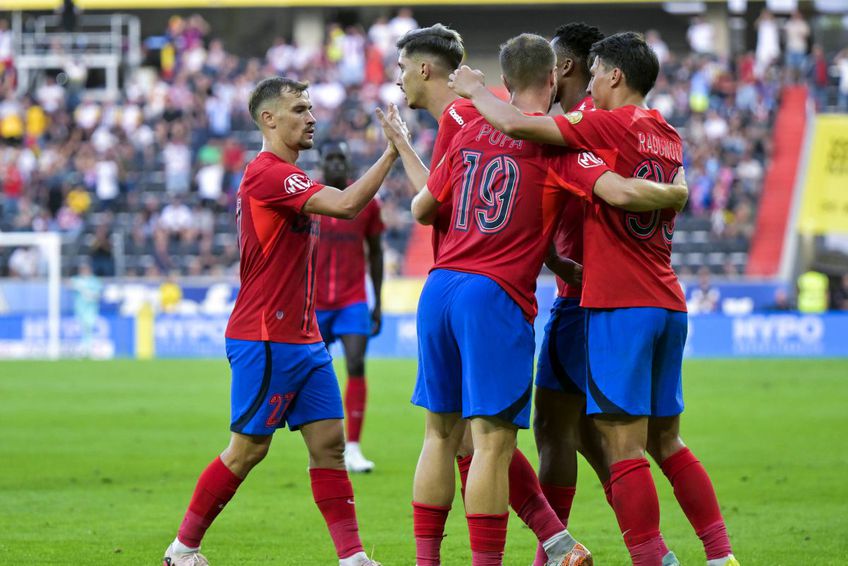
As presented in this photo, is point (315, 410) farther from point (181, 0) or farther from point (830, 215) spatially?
point (181, 0)

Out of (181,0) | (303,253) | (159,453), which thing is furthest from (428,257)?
(303,253)

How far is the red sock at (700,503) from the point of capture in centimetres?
637

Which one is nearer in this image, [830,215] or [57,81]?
[830,215]

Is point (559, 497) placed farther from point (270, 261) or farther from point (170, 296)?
point (170, 296)

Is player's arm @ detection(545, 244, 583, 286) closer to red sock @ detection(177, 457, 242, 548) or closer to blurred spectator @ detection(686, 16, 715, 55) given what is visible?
red sock @ detection(177, 457, 242, 548)

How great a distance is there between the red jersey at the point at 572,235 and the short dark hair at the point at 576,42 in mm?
212

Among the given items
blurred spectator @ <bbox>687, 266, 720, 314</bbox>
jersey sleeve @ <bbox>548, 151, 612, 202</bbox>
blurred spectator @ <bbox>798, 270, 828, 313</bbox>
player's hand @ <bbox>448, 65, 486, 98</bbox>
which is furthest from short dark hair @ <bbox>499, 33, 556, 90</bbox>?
blurred spectator @ <bbox>798, 270, 828, 313</bbox>

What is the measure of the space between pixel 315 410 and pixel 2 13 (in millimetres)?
38496

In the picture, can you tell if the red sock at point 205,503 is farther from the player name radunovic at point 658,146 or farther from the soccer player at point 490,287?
the player name radunovic at point 658,146

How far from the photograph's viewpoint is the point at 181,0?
4047 cm

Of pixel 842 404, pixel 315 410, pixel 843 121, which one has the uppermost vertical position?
pixel 843 121

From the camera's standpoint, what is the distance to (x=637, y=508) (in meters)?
5.99

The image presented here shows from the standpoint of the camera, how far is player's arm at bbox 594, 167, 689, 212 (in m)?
5.89

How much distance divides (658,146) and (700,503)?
67.6 inches
